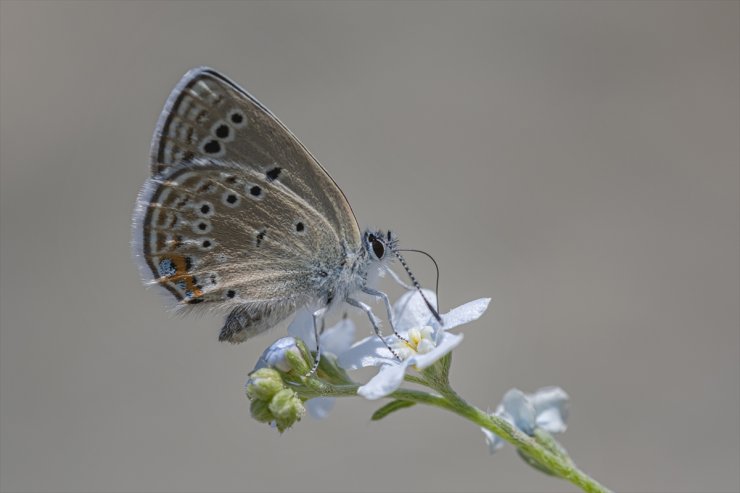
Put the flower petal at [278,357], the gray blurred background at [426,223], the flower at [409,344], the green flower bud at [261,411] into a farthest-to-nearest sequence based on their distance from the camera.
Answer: the gray blurred background at [426,223] → the flower petal at [278,357] → the green flower bud at [261,411] → the flower at [409,344]

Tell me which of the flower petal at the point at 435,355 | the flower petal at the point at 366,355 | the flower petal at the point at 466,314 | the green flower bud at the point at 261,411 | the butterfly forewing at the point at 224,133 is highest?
the butterfly forewing at the point at 224,133

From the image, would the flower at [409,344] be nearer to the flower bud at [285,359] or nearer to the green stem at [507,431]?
the green stem at [507,431]

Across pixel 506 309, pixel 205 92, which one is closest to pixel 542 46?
pixel 506 309

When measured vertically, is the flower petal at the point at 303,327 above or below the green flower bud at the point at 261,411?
above

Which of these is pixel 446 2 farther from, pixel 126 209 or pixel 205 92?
pixel 205 92

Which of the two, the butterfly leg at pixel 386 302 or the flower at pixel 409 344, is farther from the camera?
the butterfly leg at pixel 386 302

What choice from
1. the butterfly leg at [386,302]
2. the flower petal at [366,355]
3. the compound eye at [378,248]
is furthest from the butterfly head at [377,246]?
the flower petal at [366,355]

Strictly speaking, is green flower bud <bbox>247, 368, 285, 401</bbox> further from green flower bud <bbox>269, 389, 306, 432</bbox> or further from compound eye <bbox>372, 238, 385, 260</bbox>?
compound eye <bbox>372, 238, 385, 260</bbox>
